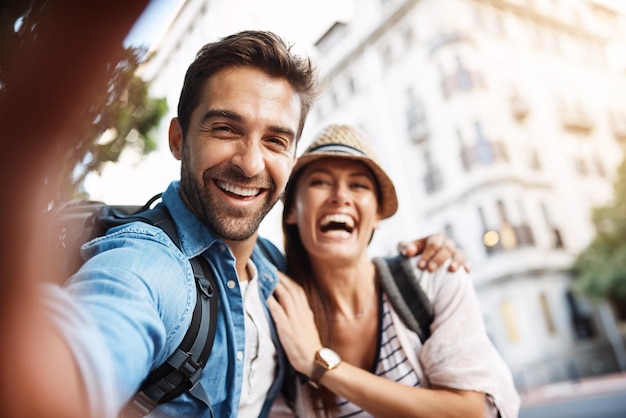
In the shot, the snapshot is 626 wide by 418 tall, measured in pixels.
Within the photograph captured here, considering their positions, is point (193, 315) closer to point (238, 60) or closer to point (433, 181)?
point (238, 60)

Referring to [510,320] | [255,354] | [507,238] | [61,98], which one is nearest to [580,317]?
[510,320]

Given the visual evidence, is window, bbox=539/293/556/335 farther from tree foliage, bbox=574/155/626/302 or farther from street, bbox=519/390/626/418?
street, bbox=519/390/626/418

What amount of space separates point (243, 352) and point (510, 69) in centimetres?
1487

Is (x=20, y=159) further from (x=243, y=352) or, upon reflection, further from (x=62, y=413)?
(x=243, y=352)

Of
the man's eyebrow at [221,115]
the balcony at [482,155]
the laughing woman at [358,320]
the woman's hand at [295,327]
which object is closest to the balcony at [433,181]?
the balcony at [482,155]

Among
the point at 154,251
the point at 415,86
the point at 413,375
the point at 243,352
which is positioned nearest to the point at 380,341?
the point at 413,375

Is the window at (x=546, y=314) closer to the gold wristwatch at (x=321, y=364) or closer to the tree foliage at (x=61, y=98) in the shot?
the gold wristwatch at (x=321, y=364)

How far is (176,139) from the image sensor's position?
1.09 m

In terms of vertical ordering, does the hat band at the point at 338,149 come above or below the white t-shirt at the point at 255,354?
above

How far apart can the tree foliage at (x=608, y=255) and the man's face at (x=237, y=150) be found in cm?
1300

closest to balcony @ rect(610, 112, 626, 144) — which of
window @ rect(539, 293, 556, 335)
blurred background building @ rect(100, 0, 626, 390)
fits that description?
blurred background building @ rect(100, 0, 626, 390)

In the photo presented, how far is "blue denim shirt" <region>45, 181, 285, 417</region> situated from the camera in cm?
43

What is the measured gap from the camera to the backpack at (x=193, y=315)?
78 cm

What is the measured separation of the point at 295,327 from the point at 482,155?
12.2 m
